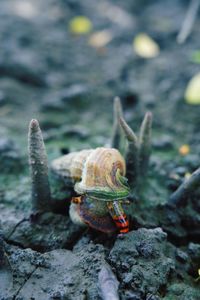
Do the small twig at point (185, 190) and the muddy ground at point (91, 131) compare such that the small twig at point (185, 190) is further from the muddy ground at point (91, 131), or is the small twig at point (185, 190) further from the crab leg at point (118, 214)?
the crab leg at point (118, 214)

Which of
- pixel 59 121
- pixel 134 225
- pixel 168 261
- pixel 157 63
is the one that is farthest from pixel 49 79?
pixel 168 261

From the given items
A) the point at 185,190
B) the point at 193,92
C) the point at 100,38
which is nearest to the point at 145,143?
the point at 185,190

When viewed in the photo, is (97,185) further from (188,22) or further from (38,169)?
(188,22)

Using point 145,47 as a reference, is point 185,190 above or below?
below

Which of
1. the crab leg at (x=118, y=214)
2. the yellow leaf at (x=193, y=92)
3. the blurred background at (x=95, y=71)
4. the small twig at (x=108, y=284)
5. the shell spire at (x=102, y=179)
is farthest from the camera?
the yellow leaf at (x=193, y=92)

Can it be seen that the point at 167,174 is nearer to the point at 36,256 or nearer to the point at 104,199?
the point at 104,199

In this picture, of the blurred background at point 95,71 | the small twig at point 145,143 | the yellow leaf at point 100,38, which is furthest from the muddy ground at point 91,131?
the small twig at point 145,143

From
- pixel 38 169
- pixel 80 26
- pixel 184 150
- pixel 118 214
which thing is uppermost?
pixel 80 26
